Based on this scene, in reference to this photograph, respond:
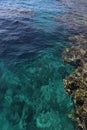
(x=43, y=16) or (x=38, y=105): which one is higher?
(x=43, y=16)

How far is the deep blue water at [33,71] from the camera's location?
1148cm

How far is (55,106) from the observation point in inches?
479

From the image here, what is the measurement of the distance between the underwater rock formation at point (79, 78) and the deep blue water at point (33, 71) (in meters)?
0.41

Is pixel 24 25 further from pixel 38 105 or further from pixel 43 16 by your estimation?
pixel 38 105

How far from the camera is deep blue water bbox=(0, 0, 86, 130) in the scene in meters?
11.5

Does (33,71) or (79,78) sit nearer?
(79,78)

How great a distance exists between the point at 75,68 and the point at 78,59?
1.14m

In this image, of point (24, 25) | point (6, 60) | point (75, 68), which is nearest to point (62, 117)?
point (75, 68)

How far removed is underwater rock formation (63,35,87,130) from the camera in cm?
1143

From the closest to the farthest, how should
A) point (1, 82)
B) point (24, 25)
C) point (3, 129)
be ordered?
point (3, 129)
point (1, 82)
point (24, 25)

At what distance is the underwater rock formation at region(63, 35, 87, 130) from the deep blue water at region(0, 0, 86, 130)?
0.41m

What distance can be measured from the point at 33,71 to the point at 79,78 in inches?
138

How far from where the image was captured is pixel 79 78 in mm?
13719

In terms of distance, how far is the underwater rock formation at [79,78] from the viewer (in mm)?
11427
